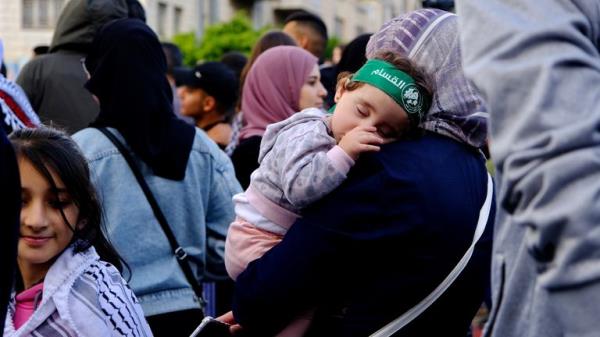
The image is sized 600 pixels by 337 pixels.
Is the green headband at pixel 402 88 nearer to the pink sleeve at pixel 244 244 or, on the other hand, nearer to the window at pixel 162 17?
the pink sleeve at pixel 244 244

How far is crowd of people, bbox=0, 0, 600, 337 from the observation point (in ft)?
5.92

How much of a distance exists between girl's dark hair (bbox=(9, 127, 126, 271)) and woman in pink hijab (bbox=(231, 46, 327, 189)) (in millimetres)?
2627

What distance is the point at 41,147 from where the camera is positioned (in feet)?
12.5

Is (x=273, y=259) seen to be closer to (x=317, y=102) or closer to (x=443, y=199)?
(x=443, y=199)

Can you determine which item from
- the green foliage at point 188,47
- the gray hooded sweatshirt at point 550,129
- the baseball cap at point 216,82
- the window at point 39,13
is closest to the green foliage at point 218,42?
the green foliage at point 188,47

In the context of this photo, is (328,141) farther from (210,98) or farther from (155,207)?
(210,98)

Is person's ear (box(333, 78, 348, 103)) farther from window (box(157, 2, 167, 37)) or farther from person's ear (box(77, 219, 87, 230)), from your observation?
window (box(157, 2, 167, 37))

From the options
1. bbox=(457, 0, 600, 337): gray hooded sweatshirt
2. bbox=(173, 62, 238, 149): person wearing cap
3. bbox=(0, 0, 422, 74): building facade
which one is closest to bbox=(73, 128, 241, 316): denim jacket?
bbox=(173, 62, 238, 149): person wearing cap

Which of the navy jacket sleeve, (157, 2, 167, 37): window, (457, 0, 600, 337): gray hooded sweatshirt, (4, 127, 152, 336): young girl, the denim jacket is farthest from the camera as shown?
(157, 2, 167, 37): window

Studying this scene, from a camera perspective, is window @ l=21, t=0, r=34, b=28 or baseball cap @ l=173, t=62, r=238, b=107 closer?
baseball cap @ l=173, t=62, r=238, b=107

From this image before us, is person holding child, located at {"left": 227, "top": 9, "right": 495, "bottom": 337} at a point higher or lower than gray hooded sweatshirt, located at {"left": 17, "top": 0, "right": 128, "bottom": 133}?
higher

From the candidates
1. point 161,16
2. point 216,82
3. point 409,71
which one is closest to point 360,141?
point 409,71

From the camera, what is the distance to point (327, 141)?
121 inches

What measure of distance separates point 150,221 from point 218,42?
1113 inches
